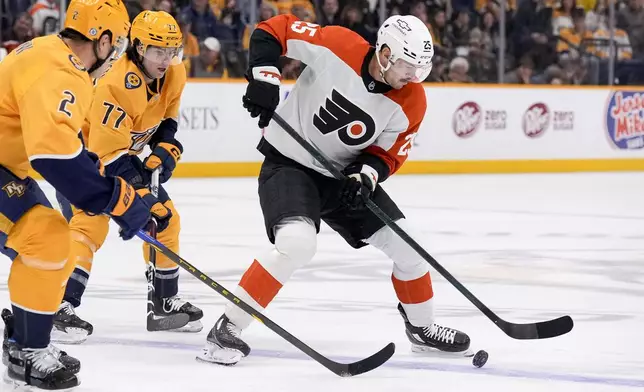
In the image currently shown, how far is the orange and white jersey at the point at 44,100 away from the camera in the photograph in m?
2.72

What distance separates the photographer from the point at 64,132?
2734mm

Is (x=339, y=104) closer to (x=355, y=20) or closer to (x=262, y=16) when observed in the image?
(x=262, y=16)

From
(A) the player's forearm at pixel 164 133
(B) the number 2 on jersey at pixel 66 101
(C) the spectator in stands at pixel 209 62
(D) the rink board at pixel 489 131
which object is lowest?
(D) the rink board at pixel 489 131

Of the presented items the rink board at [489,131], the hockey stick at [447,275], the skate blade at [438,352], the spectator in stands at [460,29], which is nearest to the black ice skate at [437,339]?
the skate blade at [438,352]

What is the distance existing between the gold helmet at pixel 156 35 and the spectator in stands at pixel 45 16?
550 centimetres

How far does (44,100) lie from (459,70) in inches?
347

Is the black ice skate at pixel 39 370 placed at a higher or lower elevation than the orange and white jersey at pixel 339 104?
lower

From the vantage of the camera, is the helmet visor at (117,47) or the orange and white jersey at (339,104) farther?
the orange and white jersey at (339,104)

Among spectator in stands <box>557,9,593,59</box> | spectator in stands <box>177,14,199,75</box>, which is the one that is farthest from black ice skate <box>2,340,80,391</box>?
spectator in stands <box>557,9,593,59</box>

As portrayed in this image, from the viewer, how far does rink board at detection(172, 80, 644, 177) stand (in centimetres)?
987

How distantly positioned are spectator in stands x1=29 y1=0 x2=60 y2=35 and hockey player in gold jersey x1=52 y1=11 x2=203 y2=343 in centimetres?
534

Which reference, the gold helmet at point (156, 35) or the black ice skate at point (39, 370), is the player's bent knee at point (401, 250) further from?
the black ice skate at point (39, 370)

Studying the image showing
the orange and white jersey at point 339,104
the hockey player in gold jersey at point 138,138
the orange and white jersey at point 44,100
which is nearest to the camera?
the orange and white jersey at point 44,100

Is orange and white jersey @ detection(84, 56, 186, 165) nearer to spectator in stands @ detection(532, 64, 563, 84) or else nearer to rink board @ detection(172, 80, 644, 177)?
rink board @ detection(172, 80, 644, 177)
